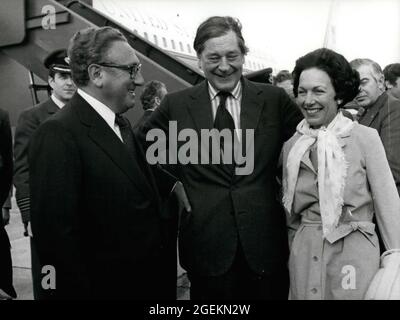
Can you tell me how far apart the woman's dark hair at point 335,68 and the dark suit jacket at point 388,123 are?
988mm

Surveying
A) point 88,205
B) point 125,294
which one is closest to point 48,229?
point 88,205

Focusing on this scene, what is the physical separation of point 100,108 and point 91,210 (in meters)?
0.48

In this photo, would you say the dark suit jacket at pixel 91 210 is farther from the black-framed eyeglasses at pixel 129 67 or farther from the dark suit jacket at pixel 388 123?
the dark suit jacket at pixel 388 123

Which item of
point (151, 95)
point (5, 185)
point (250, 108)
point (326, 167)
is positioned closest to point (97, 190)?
point (250, 108)

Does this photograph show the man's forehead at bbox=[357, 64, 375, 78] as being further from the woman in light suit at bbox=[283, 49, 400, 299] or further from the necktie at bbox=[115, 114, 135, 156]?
the necktie at bbox=[115, 114, 135, 156]

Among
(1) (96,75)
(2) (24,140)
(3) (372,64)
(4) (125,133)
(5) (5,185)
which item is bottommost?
(5) (5,185)

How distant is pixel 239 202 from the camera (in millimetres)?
2281

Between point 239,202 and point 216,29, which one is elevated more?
point 216,29

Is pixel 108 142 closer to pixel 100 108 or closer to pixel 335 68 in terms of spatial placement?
pixel 100 108

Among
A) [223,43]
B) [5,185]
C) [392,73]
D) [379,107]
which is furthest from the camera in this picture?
[392,73]

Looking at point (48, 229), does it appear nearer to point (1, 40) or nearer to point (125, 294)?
point (125, 294)

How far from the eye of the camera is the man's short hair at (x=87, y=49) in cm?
204

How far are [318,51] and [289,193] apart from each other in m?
→ 0.71

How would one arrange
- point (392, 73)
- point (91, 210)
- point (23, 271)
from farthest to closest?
point (392, 73)
point (23, 271)
point (91, 210)
